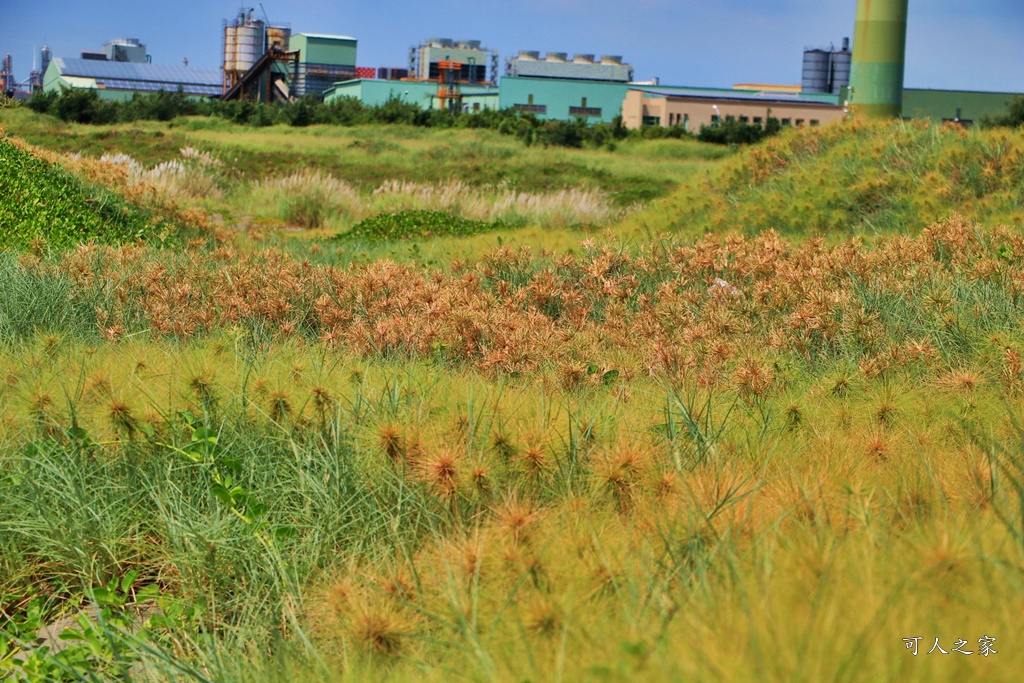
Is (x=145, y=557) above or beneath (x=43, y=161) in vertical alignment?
beneath

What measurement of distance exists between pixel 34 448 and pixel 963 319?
13.2ft

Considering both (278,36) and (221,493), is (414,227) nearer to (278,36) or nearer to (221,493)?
(221,493)

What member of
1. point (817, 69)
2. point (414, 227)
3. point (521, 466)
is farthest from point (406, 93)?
point (521, 466)

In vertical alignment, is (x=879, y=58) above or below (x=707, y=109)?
below

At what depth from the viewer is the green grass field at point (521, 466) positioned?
171 cm

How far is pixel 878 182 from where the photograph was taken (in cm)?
1059

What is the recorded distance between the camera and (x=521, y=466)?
9.90ft

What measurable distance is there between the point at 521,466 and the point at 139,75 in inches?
2839

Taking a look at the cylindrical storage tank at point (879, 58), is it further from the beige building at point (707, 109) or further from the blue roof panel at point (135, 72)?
the blue roof panel at point (135, 72)

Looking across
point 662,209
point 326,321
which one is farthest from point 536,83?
point 326,321

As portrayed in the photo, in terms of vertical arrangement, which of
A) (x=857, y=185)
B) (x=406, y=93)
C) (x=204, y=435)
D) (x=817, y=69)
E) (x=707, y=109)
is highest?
(x=817, y=69)

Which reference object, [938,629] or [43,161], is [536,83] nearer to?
[43,161]

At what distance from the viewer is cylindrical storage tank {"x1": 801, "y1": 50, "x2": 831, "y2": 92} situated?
86625mm

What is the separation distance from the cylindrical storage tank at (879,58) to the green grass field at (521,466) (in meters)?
9.48
